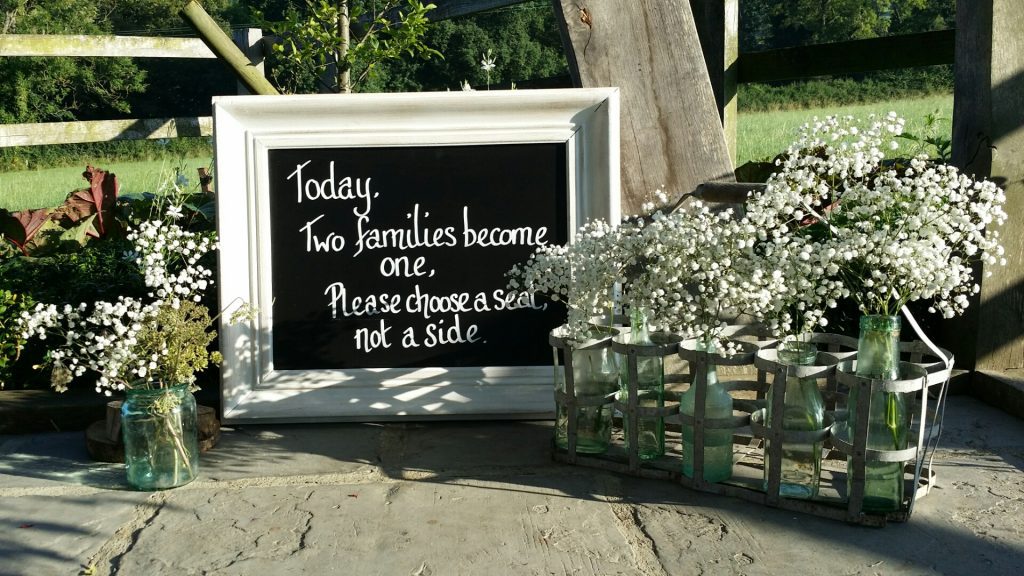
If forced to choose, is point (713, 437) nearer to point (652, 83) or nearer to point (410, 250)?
point (410, 250)

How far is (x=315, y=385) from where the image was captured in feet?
9.58

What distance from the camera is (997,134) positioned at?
10.1 ft

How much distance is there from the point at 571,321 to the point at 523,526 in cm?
54

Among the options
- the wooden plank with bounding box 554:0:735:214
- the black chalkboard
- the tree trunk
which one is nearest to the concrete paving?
the black chalkboard

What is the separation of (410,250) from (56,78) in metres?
15.7

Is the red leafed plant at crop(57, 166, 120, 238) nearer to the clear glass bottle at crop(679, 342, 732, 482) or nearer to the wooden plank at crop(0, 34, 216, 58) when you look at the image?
the wooden plank at crop(0, 34, 216, 58)

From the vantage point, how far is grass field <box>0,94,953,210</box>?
6.30 metres

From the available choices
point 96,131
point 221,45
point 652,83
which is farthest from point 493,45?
point 652,83

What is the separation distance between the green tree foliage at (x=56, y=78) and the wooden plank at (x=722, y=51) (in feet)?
43.7

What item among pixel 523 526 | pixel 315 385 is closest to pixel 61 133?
pixel 315 385

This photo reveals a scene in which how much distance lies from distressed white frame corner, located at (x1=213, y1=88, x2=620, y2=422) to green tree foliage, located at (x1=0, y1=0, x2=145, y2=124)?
13.6m

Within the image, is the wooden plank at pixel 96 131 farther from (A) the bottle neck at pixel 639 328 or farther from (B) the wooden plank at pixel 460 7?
(A) the bottle neck at pixel 639 328

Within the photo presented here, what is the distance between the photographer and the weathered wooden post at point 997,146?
9.94 feet

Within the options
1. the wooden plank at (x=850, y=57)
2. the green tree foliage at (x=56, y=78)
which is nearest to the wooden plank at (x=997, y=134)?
the wooden plank at (x=850, y=57)
